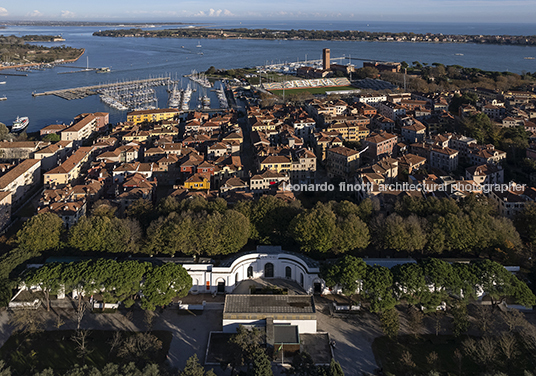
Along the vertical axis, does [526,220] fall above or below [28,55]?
below

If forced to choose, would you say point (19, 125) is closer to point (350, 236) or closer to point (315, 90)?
point (350, 236)

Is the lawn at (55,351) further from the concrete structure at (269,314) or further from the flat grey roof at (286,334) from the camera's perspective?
the flat grey roof at (286,334)

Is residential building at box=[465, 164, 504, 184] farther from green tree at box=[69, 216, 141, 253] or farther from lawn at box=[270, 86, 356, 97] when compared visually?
lawn at box=[270, 86, 356, 97]

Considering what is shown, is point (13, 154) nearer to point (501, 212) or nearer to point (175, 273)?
point (175, 273)

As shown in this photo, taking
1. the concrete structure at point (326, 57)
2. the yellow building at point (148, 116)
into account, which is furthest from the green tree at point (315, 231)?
the concrete structure at point (326, 57)

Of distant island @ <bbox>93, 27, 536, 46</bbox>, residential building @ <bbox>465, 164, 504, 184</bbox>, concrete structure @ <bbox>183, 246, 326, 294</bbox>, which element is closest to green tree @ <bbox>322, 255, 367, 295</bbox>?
concrete structure @ <bbox>183, 246, 326, 294</bbox>

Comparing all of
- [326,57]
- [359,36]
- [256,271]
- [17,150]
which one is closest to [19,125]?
[17,150]
